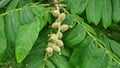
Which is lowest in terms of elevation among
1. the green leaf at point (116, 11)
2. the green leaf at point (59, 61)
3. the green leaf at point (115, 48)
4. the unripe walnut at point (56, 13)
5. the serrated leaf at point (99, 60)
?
the green leaf at point (115, 48)

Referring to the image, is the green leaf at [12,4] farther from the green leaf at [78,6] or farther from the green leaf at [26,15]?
the green leaf at [78,6]

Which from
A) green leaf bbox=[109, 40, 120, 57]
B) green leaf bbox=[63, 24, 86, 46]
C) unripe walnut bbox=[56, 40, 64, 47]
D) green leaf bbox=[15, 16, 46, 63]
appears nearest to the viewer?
green leaf bbox=[15, 16, 46, 63]

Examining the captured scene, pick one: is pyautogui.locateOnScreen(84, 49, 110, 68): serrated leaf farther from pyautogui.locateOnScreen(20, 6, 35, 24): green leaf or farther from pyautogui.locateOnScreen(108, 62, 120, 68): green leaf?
pyautogui.locateOnScreen(20, 6, 35, 24): green leaf

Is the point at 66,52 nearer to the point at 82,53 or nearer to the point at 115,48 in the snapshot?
the point at 82,53

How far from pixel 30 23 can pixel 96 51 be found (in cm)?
36

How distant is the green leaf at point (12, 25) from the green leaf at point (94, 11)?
0.43 m

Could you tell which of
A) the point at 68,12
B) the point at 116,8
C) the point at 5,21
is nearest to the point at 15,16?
the point at 5,21

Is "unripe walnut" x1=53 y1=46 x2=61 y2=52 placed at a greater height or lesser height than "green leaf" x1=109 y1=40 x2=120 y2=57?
greater

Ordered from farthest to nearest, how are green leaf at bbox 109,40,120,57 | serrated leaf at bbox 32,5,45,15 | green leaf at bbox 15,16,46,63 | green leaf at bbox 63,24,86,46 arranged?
green leaf at bbox 109,40,120,57 < serrated leaf at bbox 32,5,45,15 < green leaf at bbox 63,24,86,46 < green leaf at bbox 15,16,46,63

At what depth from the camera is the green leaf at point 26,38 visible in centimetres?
136

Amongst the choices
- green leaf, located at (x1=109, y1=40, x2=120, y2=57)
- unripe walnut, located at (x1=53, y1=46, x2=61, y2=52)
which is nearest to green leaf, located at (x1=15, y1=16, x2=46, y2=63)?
unripe walnut, located at (x1=53, y1=46, x2=61, y2=52)

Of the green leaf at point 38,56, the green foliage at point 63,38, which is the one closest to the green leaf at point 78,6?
the green foliage at point 63,38

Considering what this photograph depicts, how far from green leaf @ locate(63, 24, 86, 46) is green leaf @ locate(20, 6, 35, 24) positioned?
21cm

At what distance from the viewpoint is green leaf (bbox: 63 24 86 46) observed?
5.16 ft
